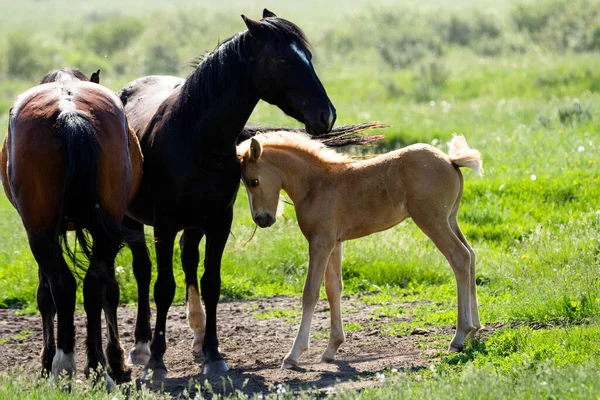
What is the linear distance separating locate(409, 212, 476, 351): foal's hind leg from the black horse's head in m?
1.00

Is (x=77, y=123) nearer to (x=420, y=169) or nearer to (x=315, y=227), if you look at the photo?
(x=315, y=227)

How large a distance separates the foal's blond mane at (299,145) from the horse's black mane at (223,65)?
517 mm

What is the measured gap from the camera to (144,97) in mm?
8266

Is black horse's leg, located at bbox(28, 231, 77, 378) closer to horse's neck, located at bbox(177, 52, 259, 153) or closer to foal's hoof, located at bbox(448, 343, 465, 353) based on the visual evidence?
horse's neck, located at bbox(177, 52, 259, 153)

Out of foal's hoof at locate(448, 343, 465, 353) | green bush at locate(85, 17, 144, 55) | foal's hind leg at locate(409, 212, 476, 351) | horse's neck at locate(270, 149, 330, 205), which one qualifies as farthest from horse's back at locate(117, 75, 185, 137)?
green bush at locate(85, 17, 144, 55)

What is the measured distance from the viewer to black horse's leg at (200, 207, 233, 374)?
6.82 m

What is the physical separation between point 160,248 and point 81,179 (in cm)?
123

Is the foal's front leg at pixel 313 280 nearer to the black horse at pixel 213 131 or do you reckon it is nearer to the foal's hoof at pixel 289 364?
the foal's hoof at pixel 289 364

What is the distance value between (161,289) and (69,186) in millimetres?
1477

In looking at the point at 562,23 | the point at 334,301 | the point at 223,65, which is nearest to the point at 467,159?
the point at 334,301

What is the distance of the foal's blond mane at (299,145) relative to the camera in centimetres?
691

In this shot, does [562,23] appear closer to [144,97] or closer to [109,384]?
[144,97]

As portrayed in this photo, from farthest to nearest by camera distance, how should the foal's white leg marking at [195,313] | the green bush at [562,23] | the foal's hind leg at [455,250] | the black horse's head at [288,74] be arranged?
the green bush at [562,23] < the foal's white leg marking at [195,313] < the foal's hind leg at [455,250] < the black horse's head at [288,74]

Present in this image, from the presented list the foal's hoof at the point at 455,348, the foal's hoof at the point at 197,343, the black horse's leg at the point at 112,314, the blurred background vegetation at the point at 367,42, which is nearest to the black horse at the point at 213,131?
the black horse's leg at the point at 112,314
